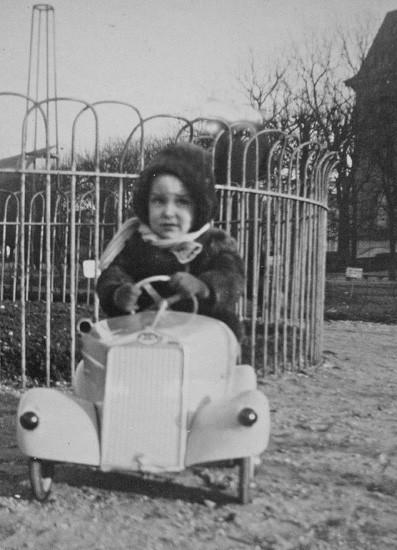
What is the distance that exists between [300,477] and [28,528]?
1380 millimetres

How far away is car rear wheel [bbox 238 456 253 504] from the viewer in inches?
126

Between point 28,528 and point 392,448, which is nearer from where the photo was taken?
point 28,528

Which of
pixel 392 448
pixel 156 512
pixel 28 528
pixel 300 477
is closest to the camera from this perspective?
pixel 28 528

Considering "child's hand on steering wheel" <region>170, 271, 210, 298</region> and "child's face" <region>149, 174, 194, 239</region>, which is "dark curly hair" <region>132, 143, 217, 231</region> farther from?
"child's hand on steering wheel" <region>170, 271, 210, 298</region>

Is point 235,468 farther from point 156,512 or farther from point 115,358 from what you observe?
point 115,358

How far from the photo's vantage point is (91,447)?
3.09m

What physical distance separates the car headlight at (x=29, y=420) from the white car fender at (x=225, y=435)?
2.08 ft

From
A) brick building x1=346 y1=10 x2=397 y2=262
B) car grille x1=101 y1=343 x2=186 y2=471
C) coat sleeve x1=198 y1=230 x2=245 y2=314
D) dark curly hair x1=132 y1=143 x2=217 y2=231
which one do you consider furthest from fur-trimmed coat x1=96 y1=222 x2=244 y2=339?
brick building x1=346 y1=10 x2=397 y2=262

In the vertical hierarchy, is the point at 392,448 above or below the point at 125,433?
below

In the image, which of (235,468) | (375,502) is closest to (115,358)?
(235,468)

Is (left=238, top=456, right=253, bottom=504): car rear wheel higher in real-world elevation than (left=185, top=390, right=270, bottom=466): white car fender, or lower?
lower

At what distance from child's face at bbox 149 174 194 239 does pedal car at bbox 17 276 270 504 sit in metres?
0.59

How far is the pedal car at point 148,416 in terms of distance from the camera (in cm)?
308

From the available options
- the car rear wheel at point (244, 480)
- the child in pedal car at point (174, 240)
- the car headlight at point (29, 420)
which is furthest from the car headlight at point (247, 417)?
the car headlight at point (29, 420)
